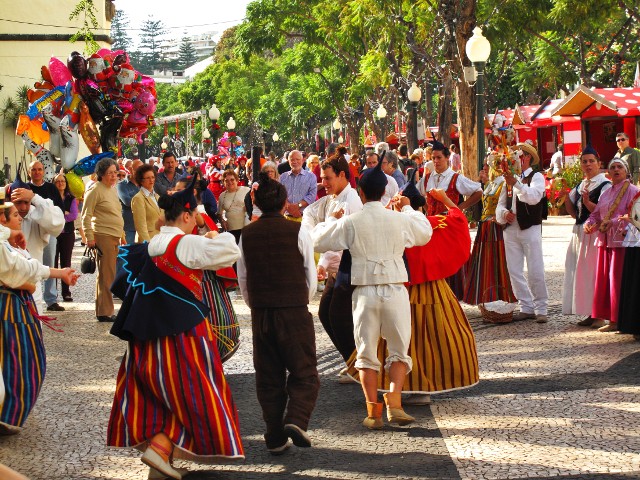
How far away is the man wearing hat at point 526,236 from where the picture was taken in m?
11.5

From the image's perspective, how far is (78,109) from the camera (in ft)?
46.4

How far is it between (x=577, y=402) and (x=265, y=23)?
34.7m

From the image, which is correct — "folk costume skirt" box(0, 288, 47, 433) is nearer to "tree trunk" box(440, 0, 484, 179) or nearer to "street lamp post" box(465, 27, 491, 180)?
"street lamp post" box(465, 27, 491, 180)

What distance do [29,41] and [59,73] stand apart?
3033 centimetres

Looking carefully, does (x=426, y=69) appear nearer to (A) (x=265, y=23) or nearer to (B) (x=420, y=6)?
(A) (x=265, y=23)

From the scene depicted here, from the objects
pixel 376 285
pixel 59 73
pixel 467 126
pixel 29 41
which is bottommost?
pixel 376 285

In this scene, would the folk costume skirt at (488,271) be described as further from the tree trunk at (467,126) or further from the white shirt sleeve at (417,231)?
the tree trunk at (467,126)

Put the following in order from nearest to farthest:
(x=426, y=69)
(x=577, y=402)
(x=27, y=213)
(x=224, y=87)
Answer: (x=577, y=402), (x=27, y=213), (x=426, y=69), (x=224, y=87)

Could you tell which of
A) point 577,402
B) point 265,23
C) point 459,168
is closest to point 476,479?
point 577,402

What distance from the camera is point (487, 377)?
8992 millimetres

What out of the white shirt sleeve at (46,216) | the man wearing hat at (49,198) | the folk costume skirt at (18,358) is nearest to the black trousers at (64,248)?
the man wearing hat at (49,198)

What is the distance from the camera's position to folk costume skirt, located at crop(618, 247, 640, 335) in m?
10.0

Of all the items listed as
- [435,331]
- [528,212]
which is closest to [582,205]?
[528,212]

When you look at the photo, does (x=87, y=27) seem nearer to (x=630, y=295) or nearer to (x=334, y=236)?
(x=630, y=295)
